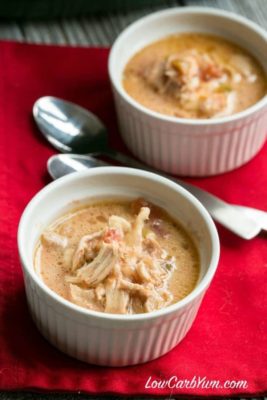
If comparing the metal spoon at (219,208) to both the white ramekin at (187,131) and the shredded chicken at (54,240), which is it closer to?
the white ramekin at (187,131)

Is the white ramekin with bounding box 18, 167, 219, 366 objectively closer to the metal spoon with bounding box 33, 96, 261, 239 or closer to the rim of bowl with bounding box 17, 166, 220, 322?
the rim of bowl with bounding box 17, 166, 220, 322

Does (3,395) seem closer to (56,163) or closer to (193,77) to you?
(56,163)

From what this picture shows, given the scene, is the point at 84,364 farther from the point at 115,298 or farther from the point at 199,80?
the point at 199,80

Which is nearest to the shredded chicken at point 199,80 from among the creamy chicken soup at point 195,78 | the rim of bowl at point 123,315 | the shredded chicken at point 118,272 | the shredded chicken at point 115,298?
the creamy chicken soup at point 195,78

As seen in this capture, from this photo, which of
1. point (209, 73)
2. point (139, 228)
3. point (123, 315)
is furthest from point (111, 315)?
point (209, 73)

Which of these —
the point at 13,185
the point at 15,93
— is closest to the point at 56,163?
the point at 13,185

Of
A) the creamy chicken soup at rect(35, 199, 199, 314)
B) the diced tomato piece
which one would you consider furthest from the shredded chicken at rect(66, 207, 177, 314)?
the diced tomato piece
